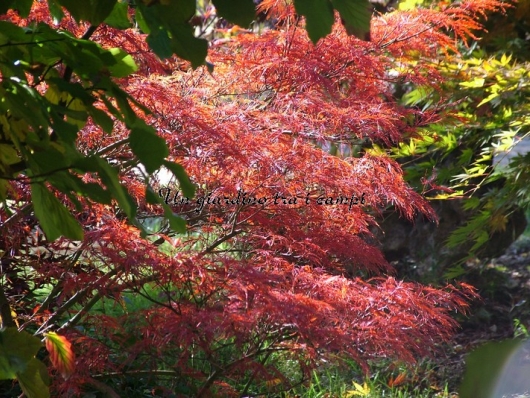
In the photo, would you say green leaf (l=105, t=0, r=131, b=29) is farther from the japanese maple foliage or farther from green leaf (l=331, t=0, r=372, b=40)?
the japanese maple foliage

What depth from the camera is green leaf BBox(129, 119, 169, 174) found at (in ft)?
2.64

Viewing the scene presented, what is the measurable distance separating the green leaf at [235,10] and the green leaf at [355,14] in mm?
97

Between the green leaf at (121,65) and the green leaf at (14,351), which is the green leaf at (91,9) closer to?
the green leaf at (121,65)

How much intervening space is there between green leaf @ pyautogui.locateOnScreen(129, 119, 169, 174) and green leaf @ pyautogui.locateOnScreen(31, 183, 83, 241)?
138mm

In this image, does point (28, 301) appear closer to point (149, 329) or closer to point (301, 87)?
point (149, 329)

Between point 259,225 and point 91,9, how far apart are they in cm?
171

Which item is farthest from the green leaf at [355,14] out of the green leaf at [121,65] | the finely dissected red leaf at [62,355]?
the finely dissected red leaf at [62,355]

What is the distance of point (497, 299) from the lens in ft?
17.3

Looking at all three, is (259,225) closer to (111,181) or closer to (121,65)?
(121,65)

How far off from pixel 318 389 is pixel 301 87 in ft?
5.98

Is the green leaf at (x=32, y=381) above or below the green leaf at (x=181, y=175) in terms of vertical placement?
below

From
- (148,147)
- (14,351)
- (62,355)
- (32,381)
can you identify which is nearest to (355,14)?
(148,147)

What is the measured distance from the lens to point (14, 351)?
2.98ft

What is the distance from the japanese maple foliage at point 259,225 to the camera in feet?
7.04
